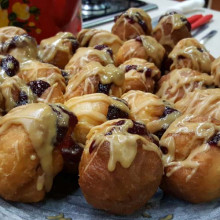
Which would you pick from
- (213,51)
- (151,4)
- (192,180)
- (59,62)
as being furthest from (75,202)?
(151,4)

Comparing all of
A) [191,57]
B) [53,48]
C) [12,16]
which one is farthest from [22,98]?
[12,16]

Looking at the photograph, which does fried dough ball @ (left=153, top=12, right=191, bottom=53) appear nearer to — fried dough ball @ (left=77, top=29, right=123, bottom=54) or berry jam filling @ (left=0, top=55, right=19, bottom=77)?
fried dough ball @ (left=77, top=29, right=123, bottom=54)

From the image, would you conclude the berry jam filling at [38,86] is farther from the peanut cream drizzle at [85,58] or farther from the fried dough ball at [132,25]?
the fried dough ball at [132,25]

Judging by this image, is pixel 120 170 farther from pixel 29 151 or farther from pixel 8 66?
pixel 8 66

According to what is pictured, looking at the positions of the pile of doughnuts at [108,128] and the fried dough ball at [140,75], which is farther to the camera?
the fried dough ball at [140,75]

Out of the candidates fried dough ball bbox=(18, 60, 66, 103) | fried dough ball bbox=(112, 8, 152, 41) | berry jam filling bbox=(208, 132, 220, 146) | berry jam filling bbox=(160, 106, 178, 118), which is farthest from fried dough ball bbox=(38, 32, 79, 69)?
berry jam filling bbox=(208, 132, 220, 146)

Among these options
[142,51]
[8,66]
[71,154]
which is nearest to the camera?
[71,154]

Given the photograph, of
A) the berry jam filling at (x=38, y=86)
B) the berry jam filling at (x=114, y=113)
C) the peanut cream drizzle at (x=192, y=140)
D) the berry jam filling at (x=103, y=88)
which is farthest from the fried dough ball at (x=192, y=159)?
Answer: the berry jam filling at (x=38, y=86)
